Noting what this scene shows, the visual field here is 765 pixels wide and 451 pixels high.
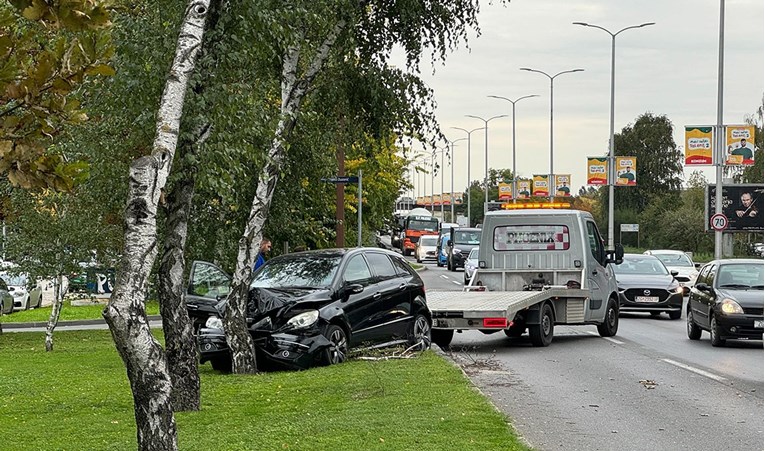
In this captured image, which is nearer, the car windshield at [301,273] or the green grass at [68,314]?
the car windshield at [301,273]

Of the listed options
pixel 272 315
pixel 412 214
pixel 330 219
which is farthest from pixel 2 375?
pixel 412 214

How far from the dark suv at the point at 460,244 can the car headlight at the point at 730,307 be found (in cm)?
4236

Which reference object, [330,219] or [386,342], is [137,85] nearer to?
[386,342]

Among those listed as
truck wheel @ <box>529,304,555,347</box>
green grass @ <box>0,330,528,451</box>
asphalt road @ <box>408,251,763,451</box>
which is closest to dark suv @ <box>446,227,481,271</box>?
asphalt road @ <box>408,251,763,451</box>

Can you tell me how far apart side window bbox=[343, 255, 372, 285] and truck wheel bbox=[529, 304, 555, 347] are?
3.90 meters

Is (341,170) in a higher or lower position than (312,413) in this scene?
higher

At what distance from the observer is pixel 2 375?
16.9m

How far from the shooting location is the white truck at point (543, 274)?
20078mm

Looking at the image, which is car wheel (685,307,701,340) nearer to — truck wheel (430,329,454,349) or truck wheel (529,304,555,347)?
truck wheel (529,304,555,347)

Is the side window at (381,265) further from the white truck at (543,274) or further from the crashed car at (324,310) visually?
the white truck at (543,274)

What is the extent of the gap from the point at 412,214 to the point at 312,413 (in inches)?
3235

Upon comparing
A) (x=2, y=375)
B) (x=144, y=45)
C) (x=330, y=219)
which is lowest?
(x=2, y=375)

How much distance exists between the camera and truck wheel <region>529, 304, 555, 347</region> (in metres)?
19.8

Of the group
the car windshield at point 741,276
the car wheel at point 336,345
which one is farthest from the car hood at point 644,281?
the car wheel at point 336,345
